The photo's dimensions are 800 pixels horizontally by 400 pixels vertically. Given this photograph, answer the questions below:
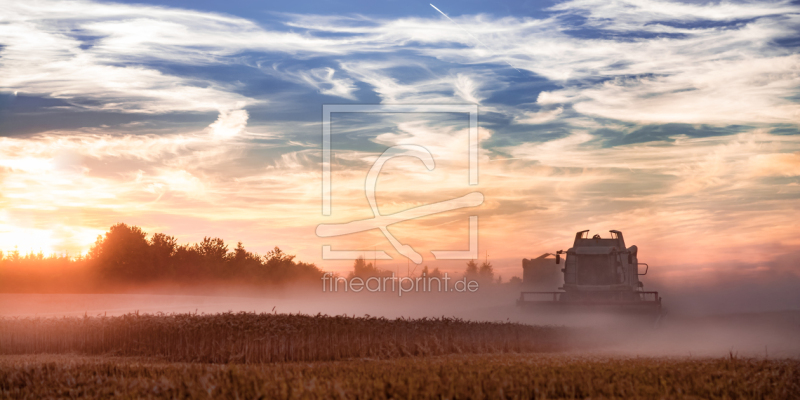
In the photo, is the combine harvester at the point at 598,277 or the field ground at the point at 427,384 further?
the combine harvester at the point at 598,277

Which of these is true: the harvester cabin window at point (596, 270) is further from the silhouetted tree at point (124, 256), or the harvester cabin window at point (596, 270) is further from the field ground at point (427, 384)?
the silhouetted tree at point (124, 256)

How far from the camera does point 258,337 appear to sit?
67.8 feet

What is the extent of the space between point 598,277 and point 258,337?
2143 centimetres

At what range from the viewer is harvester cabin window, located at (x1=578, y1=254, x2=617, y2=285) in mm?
35062

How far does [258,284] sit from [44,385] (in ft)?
273

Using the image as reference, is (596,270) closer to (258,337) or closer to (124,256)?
(258,337)

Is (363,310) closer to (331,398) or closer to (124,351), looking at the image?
(124,351)

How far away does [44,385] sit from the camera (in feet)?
36.9

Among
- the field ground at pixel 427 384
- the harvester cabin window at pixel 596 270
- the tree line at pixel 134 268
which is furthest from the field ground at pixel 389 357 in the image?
the tree line at pixel 134 268

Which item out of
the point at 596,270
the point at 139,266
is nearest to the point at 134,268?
the point at 139,266

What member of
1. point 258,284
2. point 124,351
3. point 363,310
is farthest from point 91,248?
point 124,351

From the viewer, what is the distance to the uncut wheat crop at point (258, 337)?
2081 centimetres

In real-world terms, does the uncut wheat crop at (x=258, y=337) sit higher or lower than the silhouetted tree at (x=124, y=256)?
lower

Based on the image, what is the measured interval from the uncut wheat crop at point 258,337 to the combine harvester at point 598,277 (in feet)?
28.9
